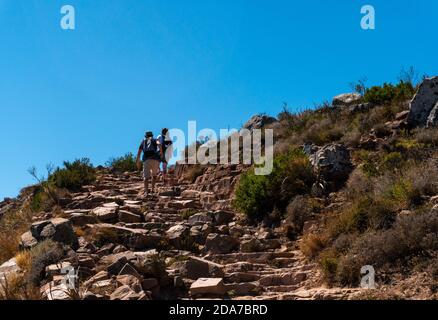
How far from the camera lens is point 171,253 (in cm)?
1109

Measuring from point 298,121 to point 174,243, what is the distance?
974 cm

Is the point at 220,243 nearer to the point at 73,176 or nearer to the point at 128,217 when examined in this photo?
the point at 128,217

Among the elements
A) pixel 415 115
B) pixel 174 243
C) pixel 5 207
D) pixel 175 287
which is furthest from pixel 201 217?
pixel 5 207

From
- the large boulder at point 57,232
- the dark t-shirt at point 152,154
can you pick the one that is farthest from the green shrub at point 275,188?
the large boulder at point 57,232

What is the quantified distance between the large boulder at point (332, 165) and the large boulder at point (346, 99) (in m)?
6.21

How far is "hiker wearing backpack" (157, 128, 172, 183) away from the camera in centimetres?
1728

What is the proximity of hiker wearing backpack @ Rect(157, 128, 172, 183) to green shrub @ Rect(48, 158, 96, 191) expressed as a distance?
3311mm

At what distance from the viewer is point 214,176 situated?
Answer: 720 inches

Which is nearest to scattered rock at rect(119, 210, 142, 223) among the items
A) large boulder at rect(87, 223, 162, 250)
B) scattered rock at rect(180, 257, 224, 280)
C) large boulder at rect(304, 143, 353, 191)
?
large boulder at rect(87, 223, 162, 250)

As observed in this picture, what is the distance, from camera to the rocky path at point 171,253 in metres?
8.97

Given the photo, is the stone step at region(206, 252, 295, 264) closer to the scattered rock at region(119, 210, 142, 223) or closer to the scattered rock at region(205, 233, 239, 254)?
the scattered rock at region(205, 233, 239, 254)

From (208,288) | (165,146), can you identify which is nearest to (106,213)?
(165,146)

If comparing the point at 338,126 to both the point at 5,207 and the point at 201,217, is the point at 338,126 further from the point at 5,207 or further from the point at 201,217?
the point at 5,207

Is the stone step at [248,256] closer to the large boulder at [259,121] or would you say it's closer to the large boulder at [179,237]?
the large boulder at [179,237]
